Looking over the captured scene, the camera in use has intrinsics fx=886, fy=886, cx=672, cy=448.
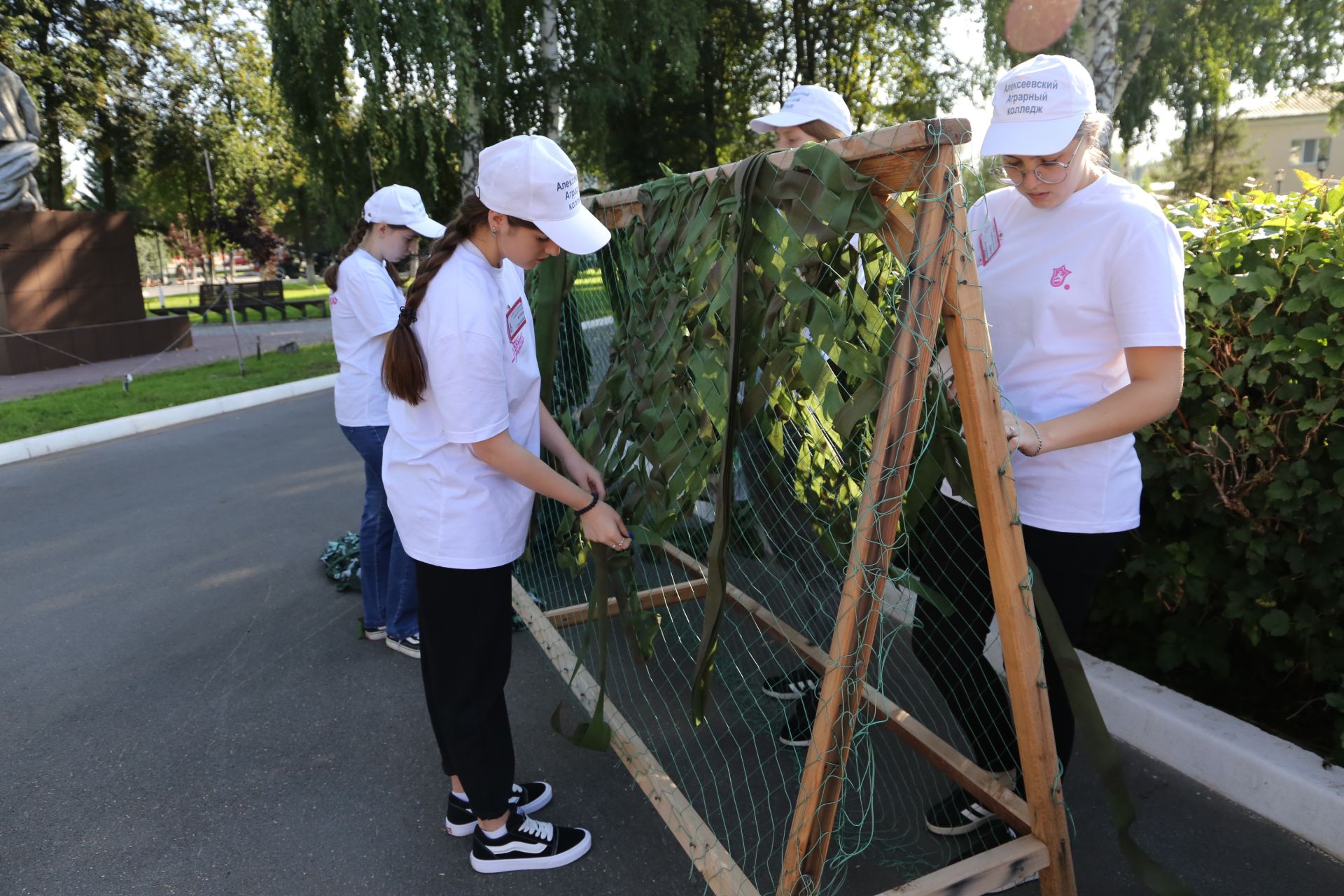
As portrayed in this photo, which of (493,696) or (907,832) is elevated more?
(493,696)

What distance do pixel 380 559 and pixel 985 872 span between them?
2.60m

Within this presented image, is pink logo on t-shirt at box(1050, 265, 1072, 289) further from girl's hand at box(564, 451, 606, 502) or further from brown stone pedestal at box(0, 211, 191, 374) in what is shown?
brown stone pedestal at box(0, 211, 191, 374)

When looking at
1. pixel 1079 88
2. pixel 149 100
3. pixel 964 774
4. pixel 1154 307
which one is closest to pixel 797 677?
pixel 964 774

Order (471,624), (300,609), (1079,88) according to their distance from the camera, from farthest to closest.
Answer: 1. (300,609)
2. (471,624)
3. (1079,88)

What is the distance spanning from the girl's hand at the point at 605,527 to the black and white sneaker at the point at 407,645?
1.76 m

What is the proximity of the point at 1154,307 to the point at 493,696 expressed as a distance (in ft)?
5.65

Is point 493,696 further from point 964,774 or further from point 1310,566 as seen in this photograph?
point 1310,566

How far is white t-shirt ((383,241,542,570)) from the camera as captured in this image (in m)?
1.86

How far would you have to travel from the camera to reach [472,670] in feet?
7.12

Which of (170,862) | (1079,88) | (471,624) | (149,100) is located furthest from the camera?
(149,100)

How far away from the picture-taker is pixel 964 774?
2186 millimetres

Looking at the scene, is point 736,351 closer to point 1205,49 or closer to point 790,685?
point 790,685

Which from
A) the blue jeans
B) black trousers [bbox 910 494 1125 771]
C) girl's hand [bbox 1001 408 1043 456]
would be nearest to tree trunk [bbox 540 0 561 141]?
the blue jeans

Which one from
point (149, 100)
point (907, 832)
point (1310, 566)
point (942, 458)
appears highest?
point (149, 100)
